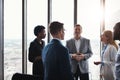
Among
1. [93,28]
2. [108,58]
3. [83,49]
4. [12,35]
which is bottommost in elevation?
[108,58]

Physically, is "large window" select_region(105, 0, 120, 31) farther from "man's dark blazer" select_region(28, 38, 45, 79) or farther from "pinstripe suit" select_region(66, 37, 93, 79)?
"man's dark blazer" select_region(28, 38, 45, 79)

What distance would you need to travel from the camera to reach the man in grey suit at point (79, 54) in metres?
3.80

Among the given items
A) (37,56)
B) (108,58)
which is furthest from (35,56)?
(108,58)

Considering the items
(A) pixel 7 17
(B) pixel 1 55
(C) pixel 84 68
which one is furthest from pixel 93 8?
(B) pixel 1 55

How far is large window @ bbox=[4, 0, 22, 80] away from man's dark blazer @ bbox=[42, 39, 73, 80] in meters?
2.80

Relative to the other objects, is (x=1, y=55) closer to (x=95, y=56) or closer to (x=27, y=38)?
(x=27, y=38)

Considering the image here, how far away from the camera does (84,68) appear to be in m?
3.82

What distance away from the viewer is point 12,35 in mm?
4945

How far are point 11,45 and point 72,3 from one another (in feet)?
4.96

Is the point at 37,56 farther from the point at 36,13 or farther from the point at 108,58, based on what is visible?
the point at 36,13

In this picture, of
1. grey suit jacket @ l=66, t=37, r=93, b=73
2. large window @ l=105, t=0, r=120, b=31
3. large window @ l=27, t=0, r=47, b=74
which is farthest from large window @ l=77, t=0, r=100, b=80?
large window @ l=27, t=0, r=47, b=74

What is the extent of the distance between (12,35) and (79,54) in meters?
1.75

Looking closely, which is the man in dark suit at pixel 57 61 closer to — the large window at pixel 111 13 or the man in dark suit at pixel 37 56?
the man in dark suit at pixel 37 56

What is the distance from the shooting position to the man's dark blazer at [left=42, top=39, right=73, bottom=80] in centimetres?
222
